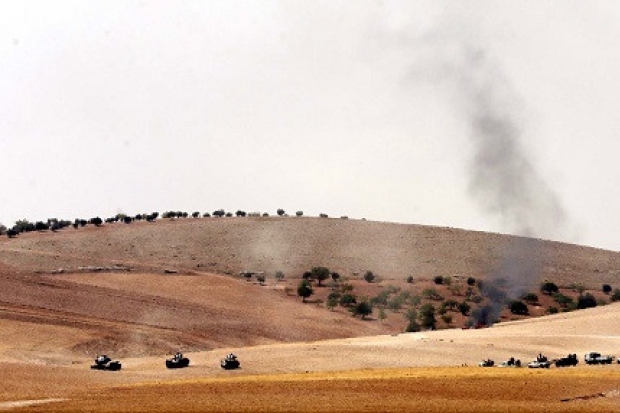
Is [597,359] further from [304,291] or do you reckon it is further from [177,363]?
[304,291]

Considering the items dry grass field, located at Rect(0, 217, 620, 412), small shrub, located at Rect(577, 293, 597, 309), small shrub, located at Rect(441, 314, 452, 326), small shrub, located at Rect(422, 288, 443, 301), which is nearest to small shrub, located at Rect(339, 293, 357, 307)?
dry grass field, located at Rect(0, 217, 620, 412)

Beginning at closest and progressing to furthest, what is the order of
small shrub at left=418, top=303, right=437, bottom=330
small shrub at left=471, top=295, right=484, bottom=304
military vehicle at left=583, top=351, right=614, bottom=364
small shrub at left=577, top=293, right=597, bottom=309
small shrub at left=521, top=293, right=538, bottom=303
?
1. military vehicle at left=583, top=351, right=614, bottom=364
2. small shrub at left=418, top=303, right=437, bottom=330
3. small shrub at left=577, top=293, right=597, bottom=309
4. small shrub at left=471, top=295, right=484, bottom=304
5. small shrub at left=521, top=293, right=538, bottom=303

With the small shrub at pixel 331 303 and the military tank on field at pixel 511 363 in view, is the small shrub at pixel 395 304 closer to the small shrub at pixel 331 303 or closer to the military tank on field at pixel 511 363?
the small shrub at pixel 331 303

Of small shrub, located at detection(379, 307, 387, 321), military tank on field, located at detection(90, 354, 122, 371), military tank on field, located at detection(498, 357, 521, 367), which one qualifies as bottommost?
military tank on field, located at detection(90, 354, 122, 371)

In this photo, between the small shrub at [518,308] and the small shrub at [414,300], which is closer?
the small shrub at [518,308]

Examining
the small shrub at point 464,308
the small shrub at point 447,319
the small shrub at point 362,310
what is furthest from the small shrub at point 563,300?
the small shrub at point 362,310

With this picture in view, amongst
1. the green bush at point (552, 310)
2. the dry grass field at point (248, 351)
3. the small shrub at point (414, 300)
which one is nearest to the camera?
the dry grass field at point (248, 351)

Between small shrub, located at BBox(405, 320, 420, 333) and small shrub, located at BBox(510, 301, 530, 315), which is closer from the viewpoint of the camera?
small shrub, located at BBox(405, 320, 420, 333)

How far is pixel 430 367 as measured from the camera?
317 feet

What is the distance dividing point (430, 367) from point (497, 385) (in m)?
26.2

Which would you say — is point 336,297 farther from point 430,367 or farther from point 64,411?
point 64,411

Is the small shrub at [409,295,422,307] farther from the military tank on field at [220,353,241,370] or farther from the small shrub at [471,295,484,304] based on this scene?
the military tank on field at [220,353,241,370]

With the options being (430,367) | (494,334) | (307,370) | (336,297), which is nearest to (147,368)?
(307,370)

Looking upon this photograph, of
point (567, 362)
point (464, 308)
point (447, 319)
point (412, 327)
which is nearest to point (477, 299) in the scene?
point (464, 308)
